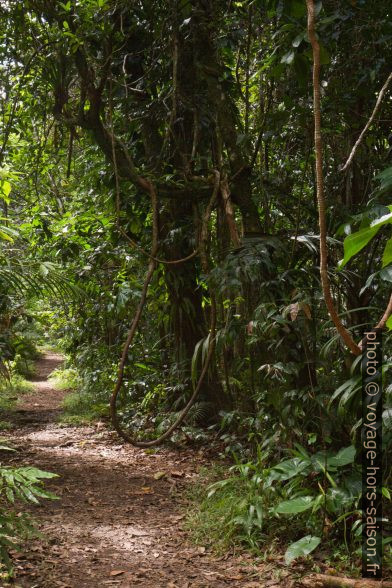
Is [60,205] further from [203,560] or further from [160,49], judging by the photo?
[203,560]

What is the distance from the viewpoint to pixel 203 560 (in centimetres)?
298

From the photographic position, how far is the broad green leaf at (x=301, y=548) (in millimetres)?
2631

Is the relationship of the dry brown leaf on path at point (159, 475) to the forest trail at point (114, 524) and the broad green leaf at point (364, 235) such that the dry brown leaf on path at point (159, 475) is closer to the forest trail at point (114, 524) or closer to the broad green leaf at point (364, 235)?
the forest trail at point (114, 524)

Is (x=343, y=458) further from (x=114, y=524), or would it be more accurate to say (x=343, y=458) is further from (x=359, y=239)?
(x=359, y=239)

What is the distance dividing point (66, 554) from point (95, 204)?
407cm

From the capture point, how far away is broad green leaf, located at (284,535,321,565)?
104 inches

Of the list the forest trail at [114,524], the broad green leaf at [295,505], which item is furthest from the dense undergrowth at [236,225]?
the forest trail at [114,524]

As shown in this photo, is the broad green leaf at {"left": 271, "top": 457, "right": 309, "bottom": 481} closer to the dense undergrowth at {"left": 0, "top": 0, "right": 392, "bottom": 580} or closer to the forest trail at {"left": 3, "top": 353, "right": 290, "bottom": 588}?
the dense undergrowth at {"left": 0, "top": 0, "right": 392, "bottom": 580}

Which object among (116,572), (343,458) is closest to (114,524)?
(116,572)

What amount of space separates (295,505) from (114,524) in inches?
51.6

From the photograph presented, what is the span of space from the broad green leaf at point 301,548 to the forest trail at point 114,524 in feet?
0.40

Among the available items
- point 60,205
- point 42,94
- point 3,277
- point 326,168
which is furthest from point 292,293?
point 60,205

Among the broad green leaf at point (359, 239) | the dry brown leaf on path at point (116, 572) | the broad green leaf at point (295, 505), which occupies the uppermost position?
the broad green leaf at point (359, 239)

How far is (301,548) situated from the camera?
2.68 meters
